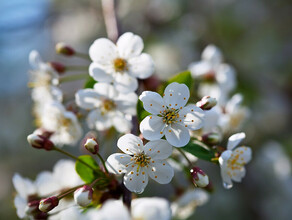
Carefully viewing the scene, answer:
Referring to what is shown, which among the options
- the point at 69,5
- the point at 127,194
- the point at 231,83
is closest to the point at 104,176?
the point at 127,194

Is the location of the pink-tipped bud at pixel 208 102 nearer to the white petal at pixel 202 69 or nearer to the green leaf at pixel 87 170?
the green leaf at pixel 87 170

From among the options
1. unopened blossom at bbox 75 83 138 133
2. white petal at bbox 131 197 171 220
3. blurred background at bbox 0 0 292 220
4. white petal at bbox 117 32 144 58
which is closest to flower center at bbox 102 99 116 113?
unopened blossom at bbox 75 83 138 133

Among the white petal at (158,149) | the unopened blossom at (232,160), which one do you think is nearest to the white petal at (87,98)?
the white petal at (158,149)

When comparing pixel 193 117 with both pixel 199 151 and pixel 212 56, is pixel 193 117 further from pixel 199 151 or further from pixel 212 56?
pixel 212 56

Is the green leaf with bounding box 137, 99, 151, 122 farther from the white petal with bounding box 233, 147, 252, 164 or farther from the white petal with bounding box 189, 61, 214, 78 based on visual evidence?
the white petal with bounding box 189, 61, 214, 78

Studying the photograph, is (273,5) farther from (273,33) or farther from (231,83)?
(231,83)

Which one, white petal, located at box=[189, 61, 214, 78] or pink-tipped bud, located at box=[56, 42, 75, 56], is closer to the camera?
pink-tipped bud, located at box=[56, 42, 75, 56]

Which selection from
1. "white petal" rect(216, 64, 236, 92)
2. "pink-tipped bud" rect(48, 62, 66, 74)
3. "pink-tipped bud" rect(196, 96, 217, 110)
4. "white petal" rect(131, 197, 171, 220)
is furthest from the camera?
"white petal" rect(216, 64, 236, 92)
